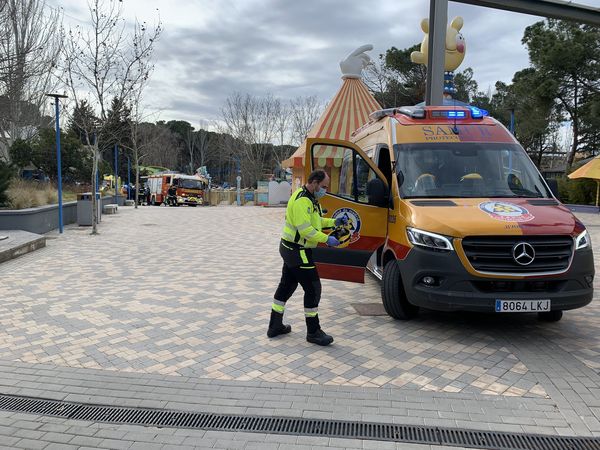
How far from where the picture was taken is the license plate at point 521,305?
4.89 m

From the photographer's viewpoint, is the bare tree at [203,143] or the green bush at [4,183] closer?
the green bush at [4,183]

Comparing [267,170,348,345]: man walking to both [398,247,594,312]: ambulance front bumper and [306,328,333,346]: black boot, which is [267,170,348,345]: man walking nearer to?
[306,328,333,346]: black boot

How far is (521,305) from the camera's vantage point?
4902 millimetres

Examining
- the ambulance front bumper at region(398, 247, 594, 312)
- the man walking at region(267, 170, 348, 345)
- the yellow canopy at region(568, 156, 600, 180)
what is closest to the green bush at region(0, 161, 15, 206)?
the man walking at region(267, 170, 348, 345)

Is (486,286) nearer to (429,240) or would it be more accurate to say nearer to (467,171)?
(429,240)

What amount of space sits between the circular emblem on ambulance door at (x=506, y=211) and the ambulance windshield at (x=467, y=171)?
1.39ft

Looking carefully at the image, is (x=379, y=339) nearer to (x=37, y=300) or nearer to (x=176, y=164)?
(x=37, y=300)

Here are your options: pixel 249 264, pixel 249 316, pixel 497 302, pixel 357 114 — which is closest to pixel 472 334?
pixel 497 302

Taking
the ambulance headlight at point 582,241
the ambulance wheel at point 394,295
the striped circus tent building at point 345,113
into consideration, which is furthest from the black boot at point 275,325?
the striped circus tent building at point 345,113

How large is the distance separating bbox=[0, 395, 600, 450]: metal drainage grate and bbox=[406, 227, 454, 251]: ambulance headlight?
6.61ft

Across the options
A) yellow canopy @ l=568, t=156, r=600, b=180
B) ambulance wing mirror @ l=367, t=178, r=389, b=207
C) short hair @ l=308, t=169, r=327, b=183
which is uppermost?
yellow canopy @ l=568, t=156, r=600, b=180

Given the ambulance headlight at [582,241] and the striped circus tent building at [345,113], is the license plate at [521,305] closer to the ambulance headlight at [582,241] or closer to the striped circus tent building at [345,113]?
the ambulance headlight at [582,241]

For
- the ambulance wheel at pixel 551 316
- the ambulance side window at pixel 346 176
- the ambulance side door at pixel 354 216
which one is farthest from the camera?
the ambulance side window at pixel 346 176

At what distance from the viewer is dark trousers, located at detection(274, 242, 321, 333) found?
16.3 ft
